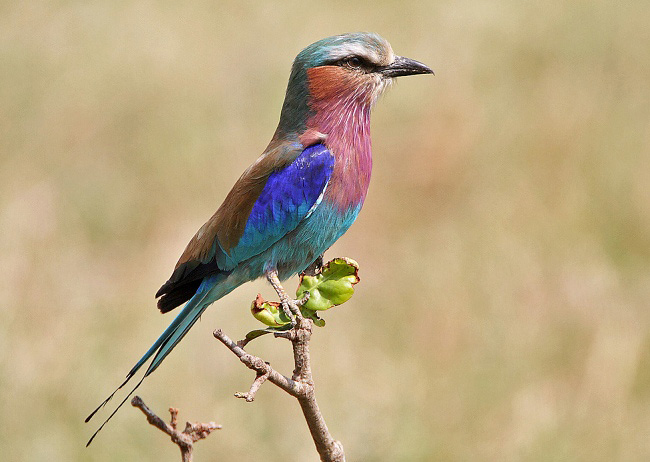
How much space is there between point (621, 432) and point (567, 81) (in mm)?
3214

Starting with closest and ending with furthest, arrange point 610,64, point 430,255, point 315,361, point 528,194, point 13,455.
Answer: point 13,455, point 315,361, point 430,255, point 528,194, point 610,64

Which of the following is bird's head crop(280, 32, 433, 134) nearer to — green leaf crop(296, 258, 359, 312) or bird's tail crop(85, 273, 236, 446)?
bird's tail crop(85, 273, 236, 446)

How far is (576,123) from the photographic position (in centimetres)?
672

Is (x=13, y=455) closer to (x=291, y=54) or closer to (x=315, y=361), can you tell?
(x=315, y=361)

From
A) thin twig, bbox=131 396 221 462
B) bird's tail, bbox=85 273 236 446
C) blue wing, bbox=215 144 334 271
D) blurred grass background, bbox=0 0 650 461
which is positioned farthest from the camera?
blurred grass background, bbox=0 0 650 461

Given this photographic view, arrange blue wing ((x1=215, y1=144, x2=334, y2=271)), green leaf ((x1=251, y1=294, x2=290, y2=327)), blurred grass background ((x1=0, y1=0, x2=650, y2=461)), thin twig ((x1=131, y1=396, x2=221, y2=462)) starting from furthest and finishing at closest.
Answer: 1. blurred grass background ((x1=0, y1=0, x2=650, y2=461))
2. blue wing ((x1=215, y1=144, x2=334, y2=271))
3. green leaf ((x1=251, y1=294, x2=290, y2=327))
4. thin twig ((x1=131, y1=396, x2=221, y2=462))

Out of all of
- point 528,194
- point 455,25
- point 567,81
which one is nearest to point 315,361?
point 528,194

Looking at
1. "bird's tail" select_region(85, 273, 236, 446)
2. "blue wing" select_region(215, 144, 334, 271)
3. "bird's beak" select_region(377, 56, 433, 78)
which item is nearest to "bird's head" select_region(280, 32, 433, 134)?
"bird's beak" select_region(377, 56, 433, 78)

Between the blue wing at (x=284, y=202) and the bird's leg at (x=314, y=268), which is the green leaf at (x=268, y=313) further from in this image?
the bird's leg at (x=314, y=268)

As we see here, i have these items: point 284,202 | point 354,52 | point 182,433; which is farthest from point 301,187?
point 182,433

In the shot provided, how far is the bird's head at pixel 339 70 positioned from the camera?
327 cm

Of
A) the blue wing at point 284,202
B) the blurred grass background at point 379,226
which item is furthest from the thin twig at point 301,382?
the blurred grass background at point 379,226

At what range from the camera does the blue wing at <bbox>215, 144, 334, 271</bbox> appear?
10.3ft

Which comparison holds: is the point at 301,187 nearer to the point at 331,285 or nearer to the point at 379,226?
the point at 331,285
